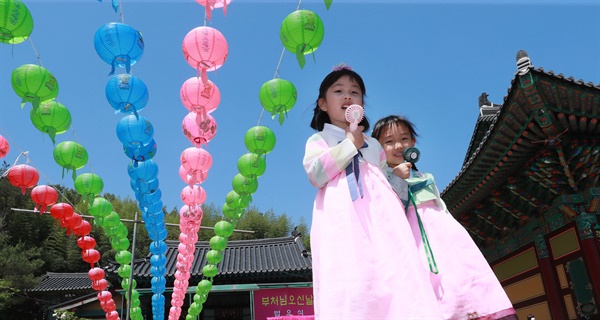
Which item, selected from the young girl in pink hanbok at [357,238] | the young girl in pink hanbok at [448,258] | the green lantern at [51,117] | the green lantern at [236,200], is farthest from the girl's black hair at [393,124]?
the green lantern at [236,200]

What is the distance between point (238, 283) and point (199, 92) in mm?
13121

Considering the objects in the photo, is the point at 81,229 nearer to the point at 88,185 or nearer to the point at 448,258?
the point at 88,185

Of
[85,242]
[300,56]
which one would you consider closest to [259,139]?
[300,56]

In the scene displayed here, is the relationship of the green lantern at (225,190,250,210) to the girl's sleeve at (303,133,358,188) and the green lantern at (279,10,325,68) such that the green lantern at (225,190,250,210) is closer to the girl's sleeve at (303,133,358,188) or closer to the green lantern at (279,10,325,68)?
the green lantern at (279,10,325,68)

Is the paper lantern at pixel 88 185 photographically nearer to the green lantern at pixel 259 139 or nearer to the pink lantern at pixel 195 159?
the pink lantern at pixel 195 159

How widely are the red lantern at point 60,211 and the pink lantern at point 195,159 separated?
3752mm

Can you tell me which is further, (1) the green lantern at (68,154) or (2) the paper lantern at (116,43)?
(1) the green lantern at (68,154)

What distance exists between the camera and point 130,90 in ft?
14.8

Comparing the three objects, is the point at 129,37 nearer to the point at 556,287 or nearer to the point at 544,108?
the point at 544,108

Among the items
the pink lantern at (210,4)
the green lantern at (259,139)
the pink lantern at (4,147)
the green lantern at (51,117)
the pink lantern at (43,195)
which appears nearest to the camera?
the pink lantern at (210,4)

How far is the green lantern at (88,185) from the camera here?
694 cm

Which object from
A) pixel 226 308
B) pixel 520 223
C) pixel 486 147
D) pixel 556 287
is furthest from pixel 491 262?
pixel 226 308

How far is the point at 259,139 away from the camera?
236 inches

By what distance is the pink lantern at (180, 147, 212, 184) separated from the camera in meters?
6.02
